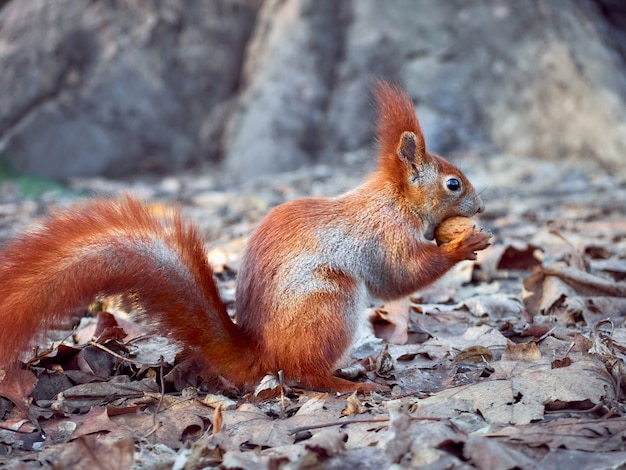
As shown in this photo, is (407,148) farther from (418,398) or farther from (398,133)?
(418,398)

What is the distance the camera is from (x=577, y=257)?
10.9 ft

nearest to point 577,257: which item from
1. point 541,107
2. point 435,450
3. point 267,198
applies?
point 435,450

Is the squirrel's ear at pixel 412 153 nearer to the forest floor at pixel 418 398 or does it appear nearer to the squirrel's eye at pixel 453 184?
the squirrel's eye at pixel 453 184

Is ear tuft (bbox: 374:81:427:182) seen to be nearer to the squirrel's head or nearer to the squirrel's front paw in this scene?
the squirrel's head

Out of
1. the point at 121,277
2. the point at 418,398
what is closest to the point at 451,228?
the point at 418,398

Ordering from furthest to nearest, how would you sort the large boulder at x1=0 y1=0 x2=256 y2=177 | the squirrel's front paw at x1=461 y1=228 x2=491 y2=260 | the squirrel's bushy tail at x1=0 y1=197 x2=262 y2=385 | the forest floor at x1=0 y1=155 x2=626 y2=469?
the large boulder at x1=0 y1=0 x2=256 y2=177, the squirrel's front paw at x1=461 y1=228 x2=491 y2=260, the squirrel's bushy tail at x1=0 y1=197 x2=262 y2=385, the forest floor at x1=0 y1=155 x2=626 y2=469

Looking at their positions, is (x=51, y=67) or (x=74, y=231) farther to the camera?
(x=51, y=67)

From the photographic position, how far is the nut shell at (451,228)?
256 cm

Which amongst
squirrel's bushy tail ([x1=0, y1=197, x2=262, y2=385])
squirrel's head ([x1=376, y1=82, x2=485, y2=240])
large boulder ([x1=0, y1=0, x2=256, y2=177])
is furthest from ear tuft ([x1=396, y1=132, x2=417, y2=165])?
large boulder ([x1=0, y1=0, x2=256, y2=177])

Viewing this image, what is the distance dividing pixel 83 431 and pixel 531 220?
3514mm

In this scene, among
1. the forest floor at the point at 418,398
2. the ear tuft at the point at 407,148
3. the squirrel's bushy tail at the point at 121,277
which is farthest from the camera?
the ear tuft at the point at 407,148

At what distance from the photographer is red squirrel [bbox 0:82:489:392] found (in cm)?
195

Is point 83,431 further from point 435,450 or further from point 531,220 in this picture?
point 531,220

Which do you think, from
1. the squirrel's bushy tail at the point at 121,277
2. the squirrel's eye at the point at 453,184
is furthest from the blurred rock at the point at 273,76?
the squirrel's bushy tail at the point at 121,277
